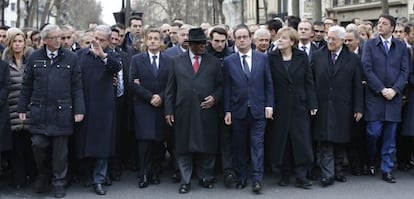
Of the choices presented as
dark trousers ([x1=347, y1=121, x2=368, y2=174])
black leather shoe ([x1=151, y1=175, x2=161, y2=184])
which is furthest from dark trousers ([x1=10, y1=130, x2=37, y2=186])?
dark trousers ([x1=347, y1=121, x2=368, y2=174])

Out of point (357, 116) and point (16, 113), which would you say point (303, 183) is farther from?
point (16, 113)

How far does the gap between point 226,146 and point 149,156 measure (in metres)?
1.11

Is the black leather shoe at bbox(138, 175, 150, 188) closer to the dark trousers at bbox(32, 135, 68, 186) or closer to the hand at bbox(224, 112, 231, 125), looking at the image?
A: the dark trousers at bbox(32, 135, 68, 186)

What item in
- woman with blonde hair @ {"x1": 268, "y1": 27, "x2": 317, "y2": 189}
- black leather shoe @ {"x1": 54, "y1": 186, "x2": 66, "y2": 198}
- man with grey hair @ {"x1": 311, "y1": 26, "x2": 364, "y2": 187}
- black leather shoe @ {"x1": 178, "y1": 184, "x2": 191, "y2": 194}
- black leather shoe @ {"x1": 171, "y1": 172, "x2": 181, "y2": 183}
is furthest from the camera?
black leather shoe @ {"x1": 171, "y1": 172, "x2": 181, "y2": 183}

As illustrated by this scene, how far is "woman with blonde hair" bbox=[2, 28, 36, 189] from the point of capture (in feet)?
27.6

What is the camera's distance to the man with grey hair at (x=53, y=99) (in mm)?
7969

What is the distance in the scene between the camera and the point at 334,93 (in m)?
8.79

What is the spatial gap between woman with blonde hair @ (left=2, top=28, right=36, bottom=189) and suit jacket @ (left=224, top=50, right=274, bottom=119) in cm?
277

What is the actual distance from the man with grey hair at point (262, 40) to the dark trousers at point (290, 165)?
146 cm

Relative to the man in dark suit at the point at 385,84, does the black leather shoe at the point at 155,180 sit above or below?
below

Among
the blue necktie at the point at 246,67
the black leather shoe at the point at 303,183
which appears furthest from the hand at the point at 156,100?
the black leather shoe at the point at 303,183

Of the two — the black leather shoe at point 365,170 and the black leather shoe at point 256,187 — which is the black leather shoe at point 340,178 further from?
the black leather shoe at point 256,187

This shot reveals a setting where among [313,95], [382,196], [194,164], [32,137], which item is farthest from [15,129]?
[382,196]

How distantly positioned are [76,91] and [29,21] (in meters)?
31.5
